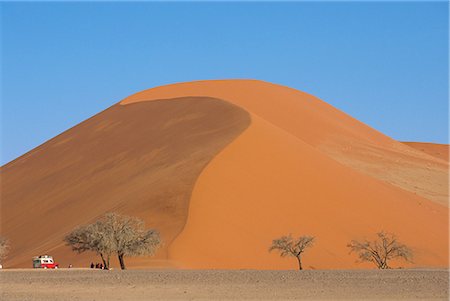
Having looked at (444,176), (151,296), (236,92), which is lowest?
(151,296)

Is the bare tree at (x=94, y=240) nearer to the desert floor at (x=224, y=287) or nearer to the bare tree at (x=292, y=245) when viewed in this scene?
the bare tree at (x=292, y=245)

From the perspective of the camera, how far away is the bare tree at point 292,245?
57.8 metres

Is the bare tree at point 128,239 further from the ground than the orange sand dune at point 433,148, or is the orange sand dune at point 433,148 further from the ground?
the orange sand dune at point 433,148

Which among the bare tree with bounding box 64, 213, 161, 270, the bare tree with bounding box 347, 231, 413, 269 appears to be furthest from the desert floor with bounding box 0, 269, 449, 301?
the bare tree with bounding box 347, 231, 413, 269

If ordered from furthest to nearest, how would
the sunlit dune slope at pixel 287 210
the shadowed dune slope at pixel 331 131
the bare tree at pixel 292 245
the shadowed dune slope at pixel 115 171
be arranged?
the shadowed dune slope at pixel 331 131 → the shadowed dune slope at pixel 115 171 → the sunlit dune slope at pixel 287 210 → the bare tree at pixel 292 245

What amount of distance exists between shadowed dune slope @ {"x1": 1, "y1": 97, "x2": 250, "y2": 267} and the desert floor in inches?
680

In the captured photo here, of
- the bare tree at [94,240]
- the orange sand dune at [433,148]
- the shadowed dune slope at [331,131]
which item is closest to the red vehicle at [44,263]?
the bare tree at [94,240]

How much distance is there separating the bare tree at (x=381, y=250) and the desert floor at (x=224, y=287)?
49.0 ft

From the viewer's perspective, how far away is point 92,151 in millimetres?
89875

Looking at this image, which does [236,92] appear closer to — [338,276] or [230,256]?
[230,256]

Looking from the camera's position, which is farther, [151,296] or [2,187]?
[2,187]

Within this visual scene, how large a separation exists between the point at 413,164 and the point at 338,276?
170 feet

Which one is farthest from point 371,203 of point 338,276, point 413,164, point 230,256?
point 338,276

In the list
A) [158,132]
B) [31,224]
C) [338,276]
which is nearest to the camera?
[338,276]
